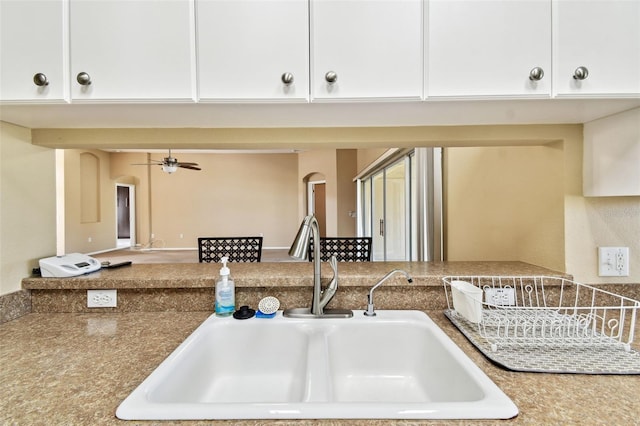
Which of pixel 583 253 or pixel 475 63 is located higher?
pixel 475 63

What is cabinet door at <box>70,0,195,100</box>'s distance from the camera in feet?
2.91

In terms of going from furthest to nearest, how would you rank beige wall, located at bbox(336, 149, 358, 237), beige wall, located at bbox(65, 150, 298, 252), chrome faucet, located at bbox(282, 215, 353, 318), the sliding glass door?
beige wall, located at bbox(65, 150, 298, 252) < beige wall, located at bbox(336, 149, 358, 237) < the sliding glass door < chrome faucet, located at bbox(282, 215, 353, 318)

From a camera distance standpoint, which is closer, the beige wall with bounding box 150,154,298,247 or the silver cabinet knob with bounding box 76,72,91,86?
the silver cabinet knob with bounding box 76,72,91,86

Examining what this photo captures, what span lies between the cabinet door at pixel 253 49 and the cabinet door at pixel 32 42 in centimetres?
42

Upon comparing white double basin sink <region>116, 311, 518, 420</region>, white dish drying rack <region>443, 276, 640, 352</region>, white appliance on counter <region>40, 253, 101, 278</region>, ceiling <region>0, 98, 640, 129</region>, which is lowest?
white double basin sink <region>116, 311, 518, 420</region>

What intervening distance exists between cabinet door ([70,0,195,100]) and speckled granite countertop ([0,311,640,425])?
762 millimetres

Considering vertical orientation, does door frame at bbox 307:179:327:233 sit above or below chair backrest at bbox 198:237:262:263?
above

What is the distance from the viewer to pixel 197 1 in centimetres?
89

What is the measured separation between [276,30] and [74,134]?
96 cm

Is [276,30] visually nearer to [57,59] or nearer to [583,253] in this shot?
[57,59]

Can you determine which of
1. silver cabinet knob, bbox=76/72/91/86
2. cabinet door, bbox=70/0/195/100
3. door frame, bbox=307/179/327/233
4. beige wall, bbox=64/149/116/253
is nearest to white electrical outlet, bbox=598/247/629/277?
cabinet door, bbox=70/0/195/100

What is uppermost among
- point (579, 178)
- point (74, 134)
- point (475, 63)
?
point (475, 63)

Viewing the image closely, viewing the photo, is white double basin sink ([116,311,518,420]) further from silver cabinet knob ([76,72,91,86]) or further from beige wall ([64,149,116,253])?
beige wall ([64,149,116,253])

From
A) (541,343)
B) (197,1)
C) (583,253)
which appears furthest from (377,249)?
(197,1)
